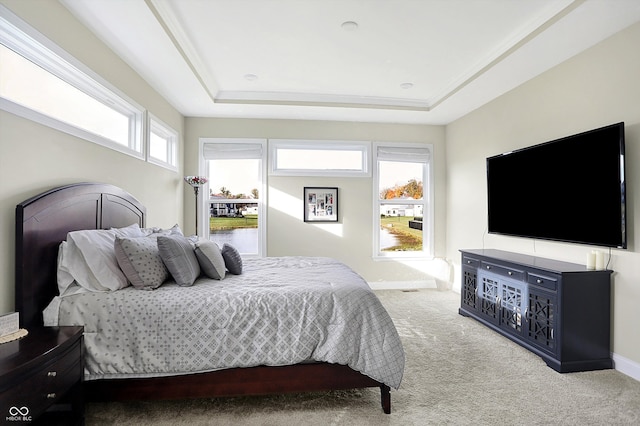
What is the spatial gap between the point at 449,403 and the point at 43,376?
2.22 meters

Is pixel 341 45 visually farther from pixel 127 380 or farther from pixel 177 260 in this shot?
pixel 127 380

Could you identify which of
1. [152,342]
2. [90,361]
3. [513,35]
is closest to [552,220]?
[513,35]

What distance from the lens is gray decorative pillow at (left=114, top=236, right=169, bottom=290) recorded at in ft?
7.12

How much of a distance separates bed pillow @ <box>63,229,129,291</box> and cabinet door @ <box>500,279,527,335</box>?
3.24m

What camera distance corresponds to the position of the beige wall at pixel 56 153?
185 centimetres

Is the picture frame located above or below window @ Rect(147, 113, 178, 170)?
below

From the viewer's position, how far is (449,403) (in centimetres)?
210

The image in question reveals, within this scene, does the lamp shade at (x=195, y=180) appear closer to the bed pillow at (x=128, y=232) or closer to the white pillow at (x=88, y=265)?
the bed pillow at (x=128, y=232)

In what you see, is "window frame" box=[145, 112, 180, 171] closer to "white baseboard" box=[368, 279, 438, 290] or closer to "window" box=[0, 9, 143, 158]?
"window" box=[0, 9, 143, 158]

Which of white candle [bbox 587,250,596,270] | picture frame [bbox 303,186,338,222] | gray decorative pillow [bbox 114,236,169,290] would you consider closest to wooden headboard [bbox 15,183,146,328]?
gray decorative pillow [bbox 114,236,169,290]

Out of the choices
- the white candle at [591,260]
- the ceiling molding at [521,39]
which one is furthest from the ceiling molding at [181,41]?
the white candle at [591,260]

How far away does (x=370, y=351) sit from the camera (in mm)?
1990

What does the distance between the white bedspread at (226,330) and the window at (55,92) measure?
125 cm

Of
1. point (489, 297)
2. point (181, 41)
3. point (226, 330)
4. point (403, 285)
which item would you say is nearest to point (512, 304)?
point (489, 297)
